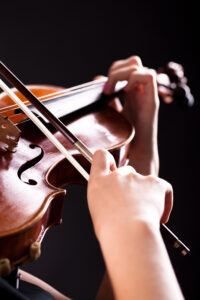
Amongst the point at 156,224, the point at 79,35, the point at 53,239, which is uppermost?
the point at 156,224

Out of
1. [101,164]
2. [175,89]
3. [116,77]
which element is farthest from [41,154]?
[175,89]

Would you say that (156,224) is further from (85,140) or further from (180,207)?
(180,207)

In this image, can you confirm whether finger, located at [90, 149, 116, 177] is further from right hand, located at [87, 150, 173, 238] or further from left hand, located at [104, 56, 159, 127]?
left hand, located at [104, 56, 159, 127]

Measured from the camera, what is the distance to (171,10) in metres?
1.56

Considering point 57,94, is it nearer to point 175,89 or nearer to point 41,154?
point 41,154

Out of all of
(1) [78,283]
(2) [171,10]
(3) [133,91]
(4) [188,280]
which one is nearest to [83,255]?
(1) [78,283]

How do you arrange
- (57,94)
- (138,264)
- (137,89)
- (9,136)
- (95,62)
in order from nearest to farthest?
(138,264) < (9,136) < (57,94) < (137,89) < (95,62)

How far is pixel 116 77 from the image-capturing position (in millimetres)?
1040

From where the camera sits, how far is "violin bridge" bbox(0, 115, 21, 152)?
67 centimetres

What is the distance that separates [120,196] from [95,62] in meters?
1.23

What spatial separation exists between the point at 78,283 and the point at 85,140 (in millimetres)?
986

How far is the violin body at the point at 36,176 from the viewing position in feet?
1.71

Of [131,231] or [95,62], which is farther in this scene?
[95,62]

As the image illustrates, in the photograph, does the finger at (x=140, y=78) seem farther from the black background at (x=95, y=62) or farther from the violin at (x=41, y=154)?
the black background at (x=95, y=62)
